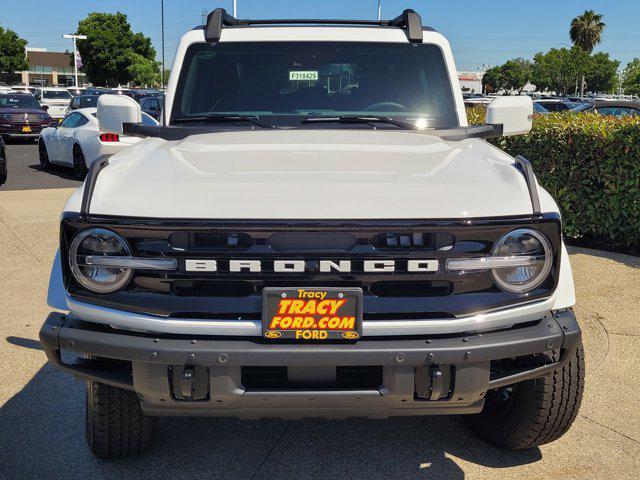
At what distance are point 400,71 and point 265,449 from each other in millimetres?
2228

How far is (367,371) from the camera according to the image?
2.59 meters

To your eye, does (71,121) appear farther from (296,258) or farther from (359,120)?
(296,258)

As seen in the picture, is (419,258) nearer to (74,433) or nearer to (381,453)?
(381,453)

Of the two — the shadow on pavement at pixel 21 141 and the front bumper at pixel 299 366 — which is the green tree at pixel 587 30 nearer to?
the shadow on pavement at pixel 21 141

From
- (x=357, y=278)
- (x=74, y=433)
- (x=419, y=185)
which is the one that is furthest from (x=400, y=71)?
(x=74, y=433)

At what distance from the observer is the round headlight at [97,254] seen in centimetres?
257

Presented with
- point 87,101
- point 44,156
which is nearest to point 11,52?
point 87,101

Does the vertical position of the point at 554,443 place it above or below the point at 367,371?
below

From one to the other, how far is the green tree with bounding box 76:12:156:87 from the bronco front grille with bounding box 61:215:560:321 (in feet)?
250

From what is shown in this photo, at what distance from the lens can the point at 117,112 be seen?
12.7 ft

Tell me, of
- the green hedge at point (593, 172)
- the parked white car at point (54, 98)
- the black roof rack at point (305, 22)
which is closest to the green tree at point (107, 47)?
the parked white car at point (54, 98)

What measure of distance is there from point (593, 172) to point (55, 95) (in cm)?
2958

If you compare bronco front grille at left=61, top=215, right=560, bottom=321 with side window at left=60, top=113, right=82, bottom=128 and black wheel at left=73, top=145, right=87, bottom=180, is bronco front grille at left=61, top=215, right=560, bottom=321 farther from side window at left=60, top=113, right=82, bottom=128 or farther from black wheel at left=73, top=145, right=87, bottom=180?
side window at left=60, top=113, right=82, bottom=128

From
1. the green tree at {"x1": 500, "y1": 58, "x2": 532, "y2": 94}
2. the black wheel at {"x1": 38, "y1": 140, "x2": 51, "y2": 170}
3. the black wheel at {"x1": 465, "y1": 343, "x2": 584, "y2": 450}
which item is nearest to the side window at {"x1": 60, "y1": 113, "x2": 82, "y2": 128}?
the black wheel at {"x1": 38, "y1": 140, "x2": 51, "y2": 170}
